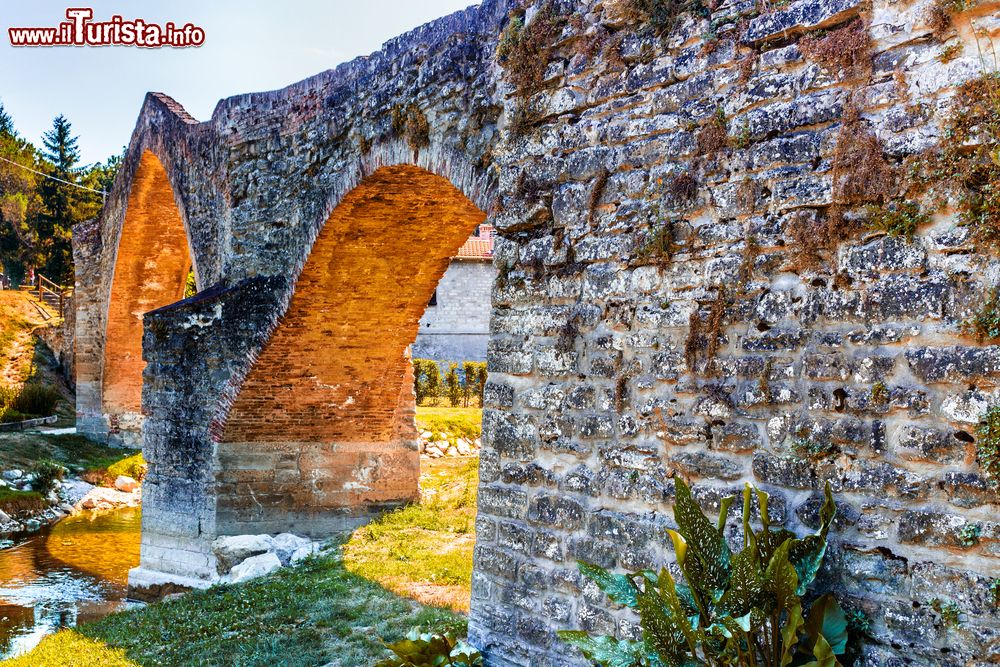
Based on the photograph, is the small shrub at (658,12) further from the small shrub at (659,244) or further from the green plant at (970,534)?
the green plant at (970,534)

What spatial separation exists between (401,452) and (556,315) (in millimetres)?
5785

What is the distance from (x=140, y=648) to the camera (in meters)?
6.10

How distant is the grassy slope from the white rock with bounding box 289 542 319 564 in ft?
0.90

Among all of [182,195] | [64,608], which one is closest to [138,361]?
[182,195]

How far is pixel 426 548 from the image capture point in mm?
8406

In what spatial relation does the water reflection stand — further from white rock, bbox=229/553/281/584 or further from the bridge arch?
the bridge arch

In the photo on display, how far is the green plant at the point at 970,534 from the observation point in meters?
2.70

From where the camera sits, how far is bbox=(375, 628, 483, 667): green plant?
4.26 meters

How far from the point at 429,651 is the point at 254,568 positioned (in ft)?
13.7

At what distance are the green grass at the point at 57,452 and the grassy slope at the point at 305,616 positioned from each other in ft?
27.7

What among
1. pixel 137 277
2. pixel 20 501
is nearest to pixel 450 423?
pixel 20 501

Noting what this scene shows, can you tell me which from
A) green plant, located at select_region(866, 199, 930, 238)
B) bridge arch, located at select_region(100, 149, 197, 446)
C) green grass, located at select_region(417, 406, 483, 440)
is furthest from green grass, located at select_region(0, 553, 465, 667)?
bridge arch, located at select_region(100, 149, 197, 446)

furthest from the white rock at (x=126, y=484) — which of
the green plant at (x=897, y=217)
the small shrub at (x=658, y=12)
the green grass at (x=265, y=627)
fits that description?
the green plant at (x=897, y=217)

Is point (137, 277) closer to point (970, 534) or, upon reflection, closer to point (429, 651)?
point (429, 651)
